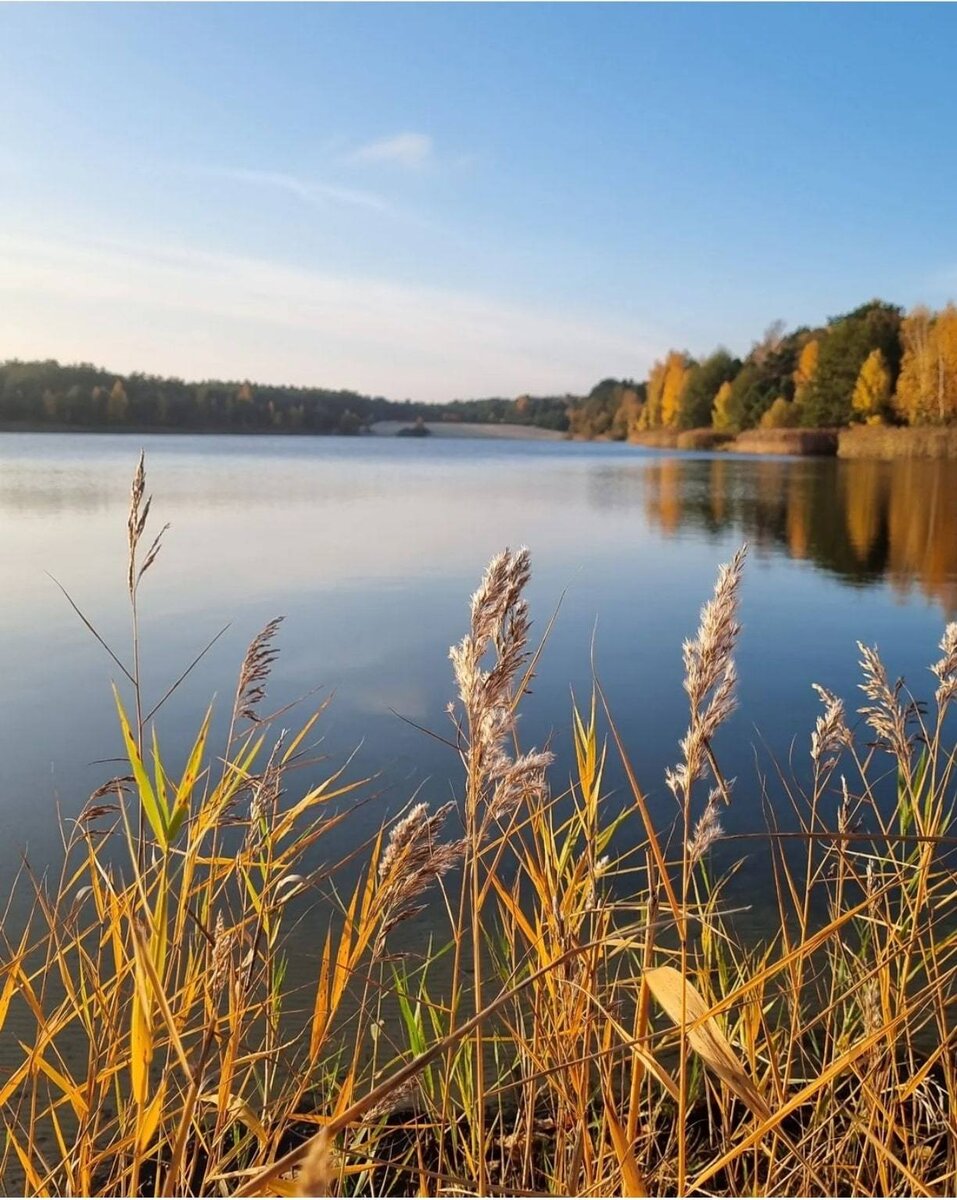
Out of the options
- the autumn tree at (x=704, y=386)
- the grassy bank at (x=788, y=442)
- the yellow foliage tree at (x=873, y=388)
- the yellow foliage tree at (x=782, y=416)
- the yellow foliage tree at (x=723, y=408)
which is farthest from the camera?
the autumn tree at (x=704, y=386)

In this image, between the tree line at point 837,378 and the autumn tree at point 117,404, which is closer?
the tree line at point 837,378

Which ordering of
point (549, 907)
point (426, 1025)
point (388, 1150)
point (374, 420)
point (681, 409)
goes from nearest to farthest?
point (549, 907)
point (388, 1150)
point (426, 1025)
point (681, 409)
point (374, 420)

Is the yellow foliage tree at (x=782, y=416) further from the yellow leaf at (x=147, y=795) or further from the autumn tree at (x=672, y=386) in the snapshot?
Result: the yellow leaf at (x=147, y=795)

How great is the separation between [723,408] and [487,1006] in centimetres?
7517

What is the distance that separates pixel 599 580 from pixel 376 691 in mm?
5720

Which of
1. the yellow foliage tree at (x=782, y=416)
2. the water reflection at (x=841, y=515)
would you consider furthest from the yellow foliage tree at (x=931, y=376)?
the water reflection at (x=841, y=515)

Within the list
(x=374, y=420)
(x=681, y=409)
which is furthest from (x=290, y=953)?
(x=374, y=420)

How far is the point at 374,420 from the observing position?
375ft

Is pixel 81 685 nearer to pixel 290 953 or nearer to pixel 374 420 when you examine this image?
pixel 290 953

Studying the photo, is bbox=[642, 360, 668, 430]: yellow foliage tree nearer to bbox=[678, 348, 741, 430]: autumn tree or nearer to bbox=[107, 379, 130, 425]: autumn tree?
bbox=[678, 348, 741, 430]: autumn tree

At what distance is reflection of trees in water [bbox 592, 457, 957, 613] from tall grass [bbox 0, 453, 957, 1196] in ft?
28.4

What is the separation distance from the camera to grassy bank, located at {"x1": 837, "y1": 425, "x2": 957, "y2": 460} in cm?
4191

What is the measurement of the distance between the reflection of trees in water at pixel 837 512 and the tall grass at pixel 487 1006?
341 inches

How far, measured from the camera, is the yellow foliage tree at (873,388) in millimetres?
54406
